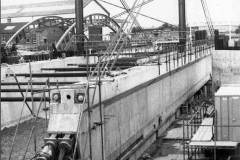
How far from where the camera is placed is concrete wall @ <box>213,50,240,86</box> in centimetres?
2511

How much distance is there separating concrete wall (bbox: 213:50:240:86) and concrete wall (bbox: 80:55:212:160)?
2769mm

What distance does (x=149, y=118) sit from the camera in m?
17.8

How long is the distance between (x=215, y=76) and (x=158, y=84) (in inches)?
307

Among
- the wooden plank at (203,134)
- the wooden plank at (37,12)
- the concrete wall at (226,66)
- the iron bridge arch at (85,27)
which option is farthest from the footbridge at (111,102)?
the wooden plank at (37,12)

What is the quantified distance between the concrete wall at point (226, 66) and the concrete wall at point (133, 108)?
2.77m

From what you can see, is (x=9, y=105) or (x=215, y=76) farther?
(x=215, y=76)

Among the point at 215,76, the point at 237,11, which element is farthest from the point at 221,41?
the point at 237,11

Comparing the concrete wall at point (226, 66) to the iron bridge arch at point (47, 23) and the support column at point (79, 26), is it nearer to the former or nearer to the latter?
the support column at point (79, 26)

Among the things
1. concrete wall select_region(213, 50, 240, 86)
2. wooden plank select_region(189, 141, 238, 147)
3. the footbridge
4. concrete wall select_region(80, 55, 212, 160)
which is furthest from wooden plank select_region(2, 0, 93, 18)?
wooden plank select_region(189, 141, 238, 147)

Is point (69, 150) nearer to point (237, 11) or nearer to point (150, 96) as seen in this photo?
point (150, 96)

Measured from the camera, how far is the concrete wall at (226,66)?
25109mm

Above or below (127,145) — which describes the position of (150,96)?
above

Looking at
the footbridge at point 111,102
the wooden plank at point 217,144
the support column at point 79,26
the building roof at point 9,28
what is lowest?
the wooden plank at point 217,144

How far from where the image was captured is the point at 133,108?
15758 millimetres
